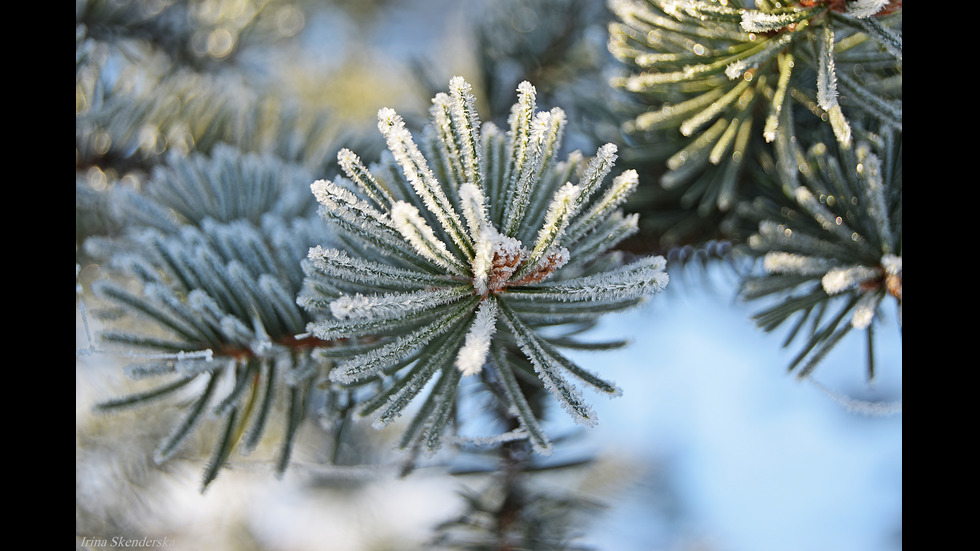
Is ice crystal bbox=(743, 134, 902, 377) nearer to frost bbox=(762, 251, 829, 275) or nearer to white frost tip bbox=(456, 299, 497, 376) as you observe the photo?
frost bbox=(762, 251, 829, 275)

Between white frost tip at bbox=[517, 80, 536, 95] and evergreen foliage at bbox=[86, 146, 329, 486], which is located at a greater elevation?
white frost tip at bbox=[517, 80, 536, 95]

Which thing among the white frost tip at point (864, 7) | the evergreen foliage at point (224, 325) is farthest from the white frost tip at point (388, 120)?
the white frost tip at point (864, 7)

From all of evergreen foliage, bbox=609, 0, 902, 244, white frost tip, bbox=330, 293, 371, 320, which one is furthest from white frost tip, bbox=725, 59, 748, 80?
white frost tip, bbox=330, 293, 371, 320

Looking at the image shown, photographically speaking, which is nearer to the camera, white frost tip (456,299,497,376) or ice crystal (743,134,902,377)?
white frost tip (456,299,497,376)

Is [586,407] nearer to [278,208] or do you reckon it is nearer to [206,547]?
[278,208]

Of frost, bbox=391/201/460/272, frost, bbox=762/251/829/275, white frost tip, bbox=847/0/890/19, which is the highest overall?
white frost tip, bbox=847/0/890/19

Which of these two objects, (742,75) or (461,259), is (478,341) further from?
(742,75)

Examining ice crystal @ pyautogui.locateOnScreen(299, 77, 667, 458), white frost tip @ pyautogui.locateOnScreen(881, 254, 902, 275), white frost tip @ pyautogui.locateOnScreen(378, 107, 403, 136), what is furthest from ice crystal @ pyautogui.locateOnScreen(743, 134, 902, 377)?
white frost tip @ pyautogui.locateOnScreen(378, 107, 403, 136)
